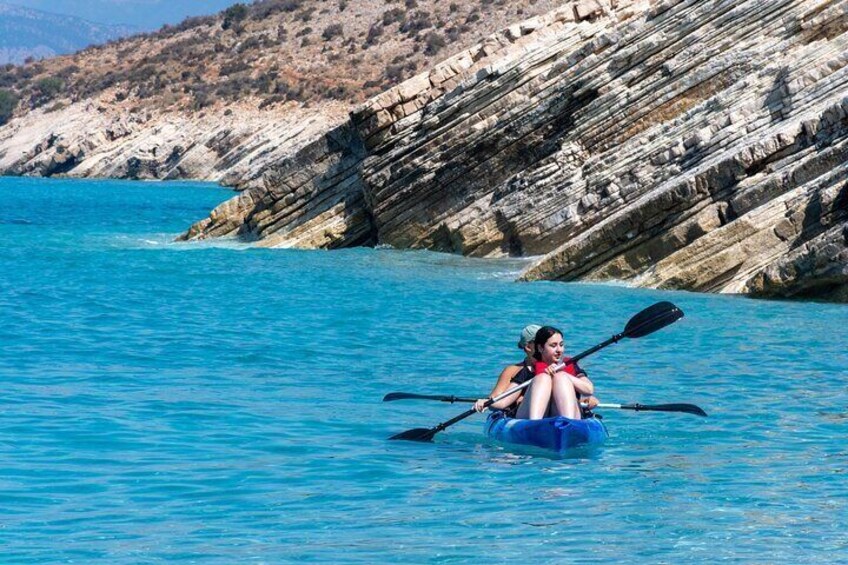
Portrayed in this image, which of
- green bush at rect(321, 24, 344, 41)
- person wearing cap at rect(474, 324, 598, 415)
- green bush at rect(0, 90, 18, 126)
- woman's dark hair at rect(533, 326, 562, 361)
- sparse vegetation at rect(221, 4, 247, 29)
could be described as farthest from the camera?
sparse vegetation at rect(221, 4, 247, 29)

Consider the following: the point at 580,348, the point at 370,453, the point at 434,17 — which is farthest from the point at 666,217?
the point at 434,17

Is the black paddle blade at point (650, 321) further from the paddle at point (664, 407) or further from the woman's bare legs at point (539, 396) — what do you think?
the woman's bare legs at point (539, 396)

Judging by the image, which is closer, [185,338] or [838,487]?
[838,487]

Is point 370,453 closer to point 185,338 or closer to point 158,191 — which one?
point 185,338

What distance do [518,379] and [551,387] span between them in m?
0.75

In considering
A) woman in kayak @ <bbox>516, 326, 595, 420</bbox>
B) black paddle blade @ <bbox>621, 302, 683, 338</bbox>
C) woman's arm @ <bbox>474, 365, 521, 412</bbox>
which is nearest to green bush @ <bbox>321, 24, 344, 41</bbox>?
black paddle blade @ <bbox>621, 302, 683, 338</bbox>

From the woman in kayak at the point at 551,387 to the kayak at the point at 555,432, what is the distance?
0.17 m

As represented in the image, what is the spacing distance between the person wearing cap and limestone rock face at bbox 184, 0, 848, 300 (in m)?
10.6

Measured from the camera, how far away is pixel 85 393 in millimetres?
16031

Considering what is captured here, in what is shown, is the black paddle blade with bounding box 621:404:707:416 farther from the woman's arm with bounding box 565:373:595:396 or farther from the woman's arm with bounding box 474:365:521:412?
the woman's arm with bounding box 474:365:521:412

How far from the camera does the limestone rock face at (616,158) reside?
25.3 m

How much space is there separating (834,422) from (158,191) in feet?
211

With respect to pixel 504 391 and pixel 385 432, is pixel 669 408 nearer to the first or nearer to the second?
pixel 504 391

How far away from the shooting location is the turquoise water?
1035 centimetres
